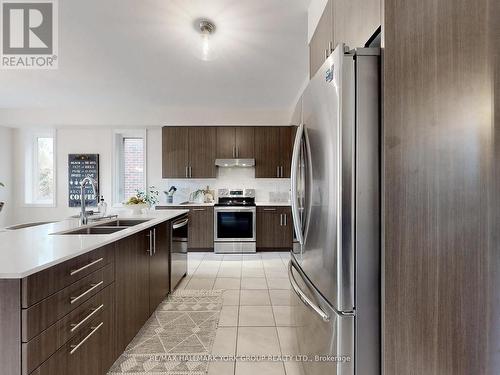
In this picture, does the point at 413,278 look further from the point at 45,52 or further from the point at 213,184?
the point at 213,184

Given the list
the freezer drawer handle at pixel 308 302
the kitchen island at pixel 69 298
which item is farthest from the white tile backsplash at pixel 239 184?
the freezer drawer handle at pixel 308 302

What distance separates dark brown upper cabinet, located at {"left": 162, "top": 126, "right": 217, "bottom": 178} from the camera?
5.11 metres

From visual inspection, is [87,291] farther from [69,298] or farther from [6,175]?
[6,175]

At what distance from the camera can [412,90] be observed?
0.89m

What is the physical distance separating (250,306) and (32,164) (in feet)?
18.0

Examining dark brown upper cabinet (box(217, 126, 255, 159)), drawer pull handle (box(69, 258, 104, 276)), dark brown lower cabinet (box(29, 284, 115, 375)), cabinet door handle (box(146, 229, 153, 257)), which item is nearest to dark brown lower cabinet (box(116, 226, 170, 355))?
cabinet door handle (box(146, 229, 153, 257))

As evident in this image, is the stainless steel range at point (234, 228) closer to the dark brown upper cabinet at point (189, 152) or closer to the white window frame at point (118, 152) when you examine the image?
the dark brown upper cabinet at point (189, 152)

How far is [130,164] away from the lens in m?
5.51

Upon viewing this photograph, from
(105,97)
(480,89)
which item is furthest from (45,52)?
(480,89)

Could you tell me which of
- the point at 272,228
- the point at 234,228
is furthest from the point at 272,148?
the point at 234,228

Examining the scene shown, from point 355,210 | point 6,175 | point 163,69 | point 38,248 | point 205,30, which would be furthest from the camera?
point 6,175

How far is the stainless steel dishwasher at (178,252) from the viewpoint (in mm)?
2969

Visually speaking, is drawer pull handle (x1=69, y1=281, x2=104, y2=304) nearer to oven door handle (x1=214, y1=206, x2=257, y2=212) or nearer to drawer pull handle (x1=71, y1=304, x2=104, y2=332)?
drawer pull handle (x1=71, y1=304, x2=104, y2=332)

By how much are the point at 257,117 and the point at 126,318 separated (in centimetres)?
410
